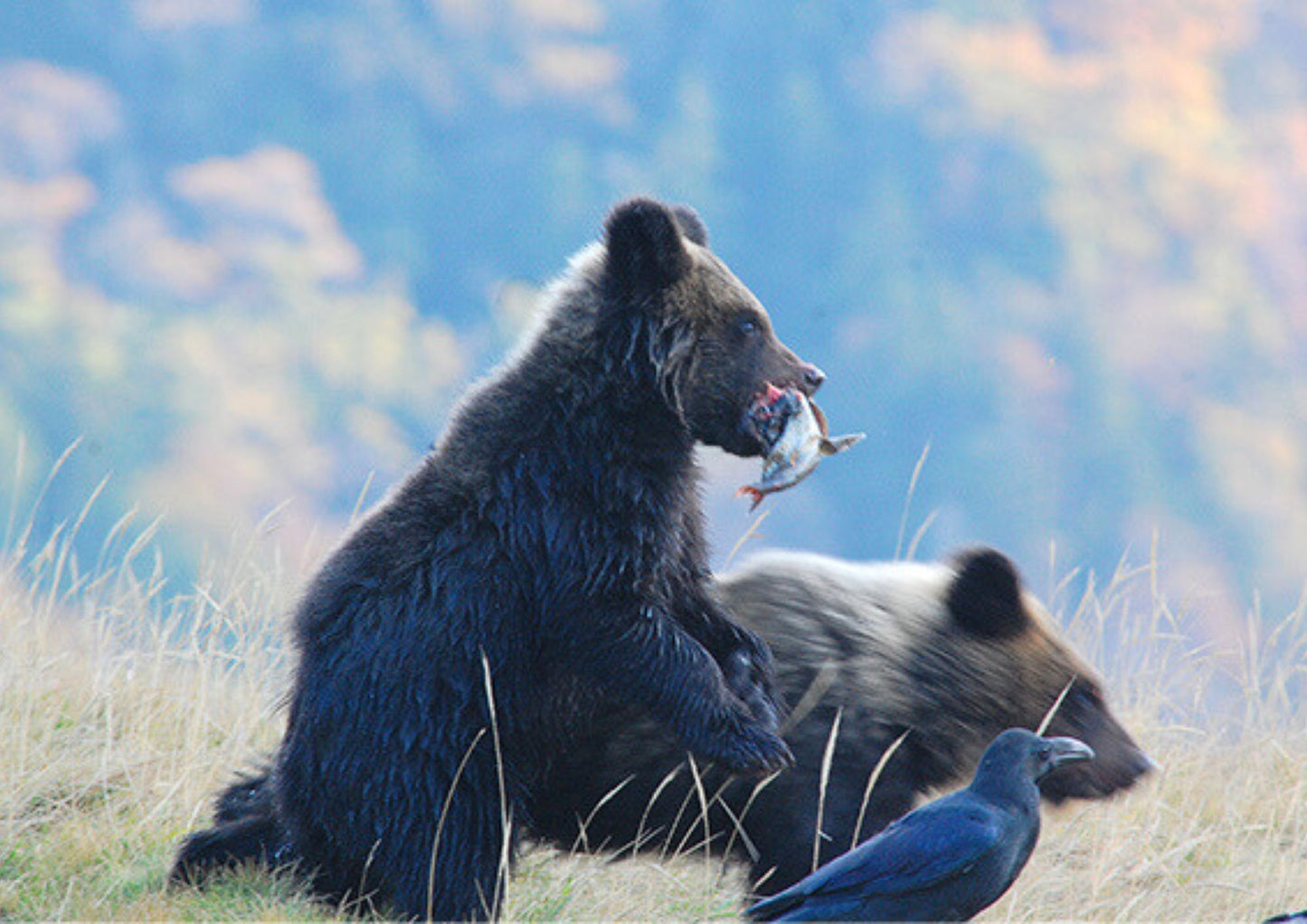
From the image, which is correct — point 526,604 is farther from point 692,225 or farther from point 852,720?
point 692,225

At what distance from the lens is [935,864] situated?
379cm

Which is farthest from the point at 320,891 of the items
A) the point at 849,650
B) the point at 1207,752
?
the point at 1207,752

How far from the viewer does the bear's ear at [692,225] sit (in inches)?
215

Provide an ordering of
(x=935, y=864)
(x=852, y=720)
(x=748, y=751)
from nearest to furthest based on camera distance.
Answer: (x=935, y=864) → (x=748, y=751) → (x=852, y=720)

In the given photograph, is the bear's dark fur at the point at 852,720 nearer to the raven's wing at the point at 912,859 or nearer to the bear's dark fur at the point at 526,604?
the bear's dark fur at the point at 526,604

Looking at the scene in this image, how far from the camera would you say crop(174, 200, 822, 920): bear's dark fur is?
466cm

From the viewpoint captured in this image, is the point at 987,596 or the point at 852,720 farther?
the point at 987,596

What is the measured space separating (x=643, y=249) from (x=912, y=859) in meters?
1.97

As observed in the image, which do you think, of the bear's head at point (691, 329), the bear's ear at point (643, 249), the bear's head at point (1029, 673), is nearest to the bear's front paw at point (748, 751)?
the bear's head at point (691, 329)

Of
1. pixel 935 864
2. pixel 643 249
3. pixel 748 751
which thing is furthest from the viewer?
pixel 643 249

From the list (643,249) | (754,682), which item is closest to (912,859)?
(754,682)

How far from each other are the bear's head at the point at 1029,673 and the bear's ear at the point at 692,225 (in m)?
1.45

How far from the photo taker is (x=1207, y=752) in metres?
7.97

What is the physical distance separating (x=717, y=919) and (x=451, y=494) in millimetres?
1910
